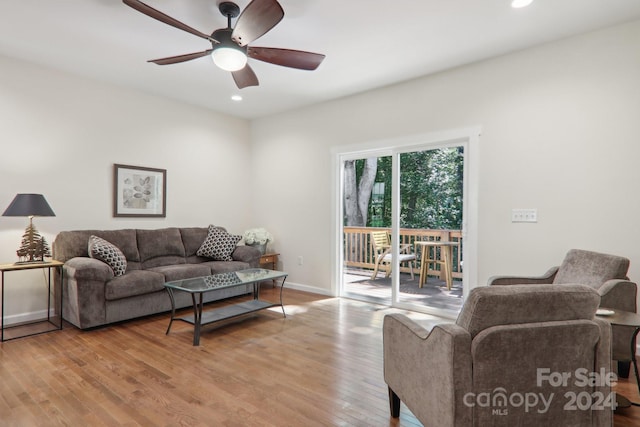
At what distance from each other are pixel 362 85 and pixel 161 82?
2511 millimetres

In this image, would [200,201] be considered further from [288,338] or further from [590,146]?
[590,146]

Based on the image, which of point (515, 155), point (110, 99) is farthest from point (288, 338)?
point (110, 99)

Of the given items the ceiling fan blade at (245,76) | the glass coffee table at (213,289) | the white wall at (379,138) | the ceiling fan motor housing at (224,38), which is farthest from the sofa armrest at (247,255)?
the ceiling fan motor housing at (224,38)

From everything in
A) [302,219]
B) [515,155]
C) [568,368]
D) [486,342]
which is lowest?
[568,368]

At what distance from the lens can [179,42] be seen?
10.8 feet

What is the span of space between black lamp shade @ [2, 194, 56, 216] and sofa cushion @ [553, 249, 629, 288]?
15.4ft

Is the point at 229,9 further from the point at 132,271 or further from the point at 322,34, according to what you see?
the point at 132,271

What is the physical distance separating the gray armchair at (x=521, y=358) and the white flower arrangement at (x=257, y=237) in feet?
13.6

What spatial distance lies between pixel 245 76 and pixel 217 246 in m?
2.52

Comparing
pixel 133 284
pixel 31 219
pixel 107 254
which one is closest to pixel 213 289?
pixel 133 284

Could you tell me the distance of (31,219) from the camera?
3.52 m

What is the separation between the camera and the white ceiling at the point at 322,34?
2.71 m

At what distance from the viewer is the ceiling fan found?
2195 millimetres

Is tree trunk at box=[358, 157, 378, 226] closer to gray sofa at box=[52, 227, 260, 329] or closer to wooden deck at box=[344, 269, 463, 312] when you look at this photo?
wooden deck at box=[344, 269, 463, 312]
